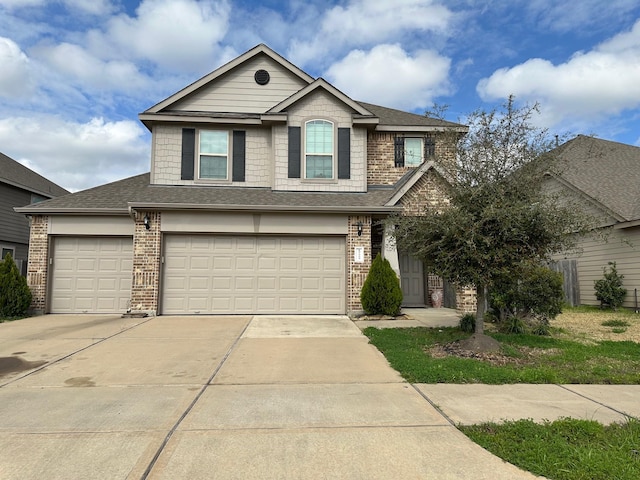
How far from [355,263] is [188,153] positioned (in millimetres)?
6133

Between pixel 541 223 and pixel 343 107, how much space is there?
7874 millimetres

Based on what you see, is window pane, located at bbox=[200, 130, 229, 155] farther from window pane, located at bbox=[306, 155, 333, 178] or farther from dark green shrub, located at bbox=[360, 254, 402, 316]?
dark green shrub, located at bbox=[360, 254, 402, 316]

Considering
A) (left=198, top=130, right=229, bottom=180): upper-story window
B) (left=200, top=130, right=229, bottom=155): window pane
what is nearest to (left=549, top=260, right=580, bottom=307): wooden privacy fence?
(left=198, top=130, right=229, bottom=180): upper-story window

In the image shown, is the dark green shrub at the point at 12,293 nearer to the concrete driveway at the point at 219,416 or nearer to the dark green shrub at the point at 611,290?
the concrete driveway at the point at 219,416

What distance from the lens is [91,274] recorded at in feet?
38.5

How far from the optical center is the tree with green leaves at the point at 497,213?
6.47 m

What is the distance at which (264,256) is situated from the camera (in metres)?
11.6

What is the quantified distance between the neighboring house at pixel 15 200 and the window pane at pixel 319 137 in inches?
548

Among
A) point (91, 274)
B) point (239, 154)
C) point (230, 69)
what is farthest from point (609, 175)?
point (91, 274)

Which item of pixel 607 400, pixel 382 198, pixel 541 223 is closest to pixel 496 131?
pixel 541 223

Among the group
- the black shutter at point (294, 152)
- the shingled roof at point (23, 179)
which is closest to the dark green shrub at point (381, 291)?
the black shutter at point (294, 152)

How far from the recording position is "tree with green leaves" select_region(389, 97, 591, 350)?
6.47 m

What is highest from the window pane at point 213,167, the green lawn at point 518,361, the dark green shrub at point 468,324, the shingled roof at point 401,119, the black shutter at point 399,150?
the shingled roof at point 401,119

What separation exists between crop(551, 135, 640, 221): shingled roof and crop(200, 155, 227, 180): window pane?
10286 millimetres
